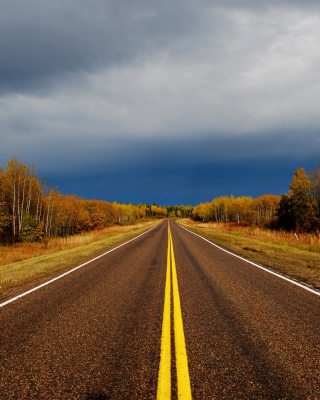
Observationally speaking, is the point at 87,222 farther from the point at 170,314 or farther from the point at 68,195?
the point at 170,314

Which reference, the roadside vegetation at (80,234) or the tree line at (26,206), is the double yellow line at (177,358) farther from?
the tree line at (26,206)

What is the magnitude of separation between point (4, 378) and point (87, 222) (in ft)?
228

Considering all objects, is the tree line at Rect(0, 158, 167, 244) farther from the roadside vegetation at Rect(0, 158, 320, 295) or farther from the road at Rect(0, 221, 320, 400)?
the road at Rect(0, 221, 320, 400)

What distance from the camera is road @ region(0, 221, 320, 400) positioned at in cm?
284

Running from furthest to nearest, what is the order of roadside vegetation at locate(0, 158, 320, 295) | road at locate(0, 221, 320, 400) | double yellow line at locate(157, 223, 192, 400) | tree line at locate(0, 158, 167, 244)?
tree line at locate(0, 158, 167, 244), roadside vegetation at locate(0, 158, 320, 295), road at locate(0, 221, 320, 400), double yellow line at locate(157, 223, 192, 400)

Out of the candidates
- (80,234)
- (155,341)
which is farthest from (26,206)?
(155,341)

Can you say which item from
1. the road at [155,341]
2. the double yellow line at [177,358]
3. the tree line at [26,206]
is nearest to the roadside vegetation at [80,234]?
the tree line at [26,206]

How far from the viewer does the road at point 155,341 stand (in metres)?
2.84

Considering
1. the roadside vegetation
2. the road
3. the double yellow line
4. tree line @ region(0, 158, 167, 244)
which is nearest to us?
the double yellow line

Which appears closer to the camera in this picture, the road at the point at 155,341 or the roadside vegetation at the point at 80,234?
the road at the point at 155,341

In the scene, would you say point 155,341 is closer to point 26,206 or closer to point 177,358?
point 177,358

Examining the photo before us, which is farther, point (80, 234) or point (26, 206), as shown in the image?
point (80, 234)

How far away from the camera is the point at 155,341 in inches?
154

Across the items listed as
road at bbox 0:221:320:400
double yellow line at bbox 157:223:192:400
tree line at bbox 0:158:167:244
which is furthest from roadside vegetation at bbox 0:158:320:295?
double yellow line at bbox 157:223:192:400
